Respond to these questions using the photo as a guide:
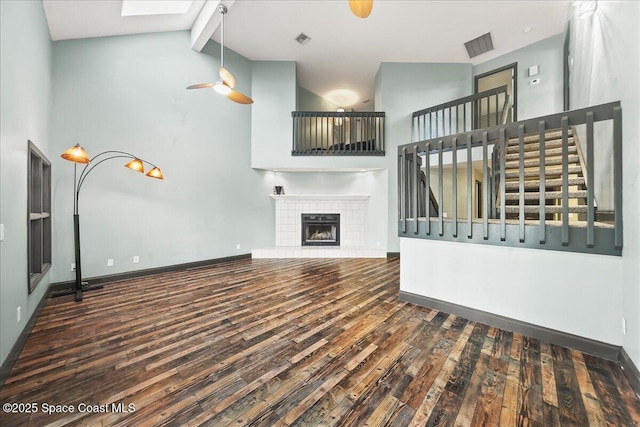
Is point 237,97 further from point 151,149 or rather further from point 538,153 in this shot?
point 538,153

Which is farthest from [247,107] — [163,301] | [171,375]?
[171,375]

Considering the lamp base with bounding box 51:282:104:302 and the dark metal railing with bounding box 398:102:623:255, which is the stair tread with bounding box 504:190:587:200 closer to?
the dark metal railing with bounding box 398:102:623:255

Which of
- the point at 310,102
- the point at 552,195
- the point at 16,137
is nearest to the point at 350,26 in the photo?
the point at 310,102

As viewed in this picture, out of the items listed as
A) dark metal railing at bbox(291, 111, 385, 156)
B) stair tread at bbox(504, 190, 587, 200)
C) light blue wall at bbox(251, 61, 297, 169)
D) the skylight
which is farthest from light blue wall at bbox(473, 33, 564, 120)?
the skylight

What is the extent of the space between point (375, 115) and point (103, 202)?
5.75 m

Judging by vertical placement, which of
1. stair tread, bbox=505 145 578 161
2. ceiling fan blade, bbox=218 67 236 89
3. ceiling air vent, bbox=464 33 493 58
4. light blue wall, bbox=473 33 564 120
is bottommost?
stair tread, bbox=505 145 578 161

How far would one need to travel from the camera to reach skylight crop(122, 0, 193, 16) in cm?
383

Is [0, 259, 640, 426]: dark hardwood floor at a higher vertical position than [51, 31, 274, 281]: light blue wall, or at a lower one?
lower

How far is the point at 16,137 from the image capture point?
220 centimetres

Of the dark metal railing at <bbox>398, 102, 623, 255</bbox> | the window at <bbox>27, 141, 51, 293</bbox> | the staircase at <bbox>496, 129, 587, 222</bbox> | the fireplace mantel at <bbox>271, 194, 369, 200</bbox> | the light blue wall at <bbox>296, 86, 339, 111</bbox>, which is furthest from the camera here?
the light blue wall at <bbox>296, 86, 339, 111</bbox>

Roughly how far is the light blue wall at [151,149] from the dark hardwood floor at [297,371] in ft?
4.50

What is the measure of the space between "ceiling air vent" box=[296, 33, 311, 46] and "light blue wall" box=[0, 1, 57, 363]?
4.01 metres

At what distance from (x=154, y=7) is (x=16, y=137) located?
3.24m

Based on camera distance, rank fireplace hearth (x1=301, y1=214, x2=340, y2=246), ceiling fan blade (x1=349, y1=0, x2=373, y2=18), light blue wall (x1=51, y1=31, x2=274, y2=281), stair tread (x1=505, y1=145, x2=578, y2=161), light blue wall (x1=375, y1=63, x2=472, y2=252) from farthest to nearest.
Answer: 1. fireplace hearth (x1=301, y1=214, x2=340, y2=246)
2. light blue wall (x1=375, y1=63, x2=472, y2=252)
3. stair tread (x1=505, y1=145, x2=578, y2=161)
4. light blue wall (x1=51, y1=31, x2=274, y2=281)
5. ceiling fan blade (x1=349, y1=0, x2=373, y2=18)
